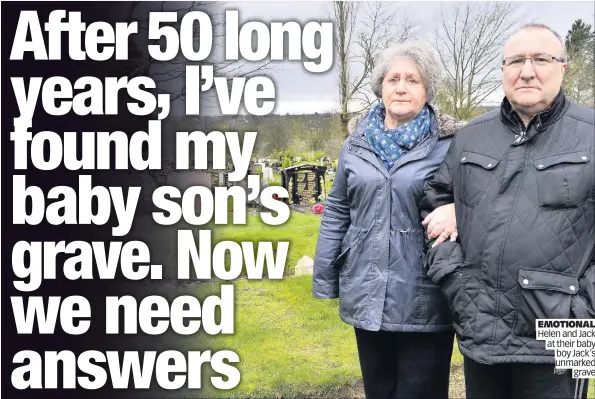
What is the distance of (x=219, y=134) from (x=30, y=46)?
4.54ft

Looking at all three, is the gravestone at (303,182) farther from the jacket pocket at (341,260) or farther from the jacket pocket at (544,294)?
the jacket pocket at (544,294)

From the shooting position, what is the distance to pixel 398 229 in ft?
7.34

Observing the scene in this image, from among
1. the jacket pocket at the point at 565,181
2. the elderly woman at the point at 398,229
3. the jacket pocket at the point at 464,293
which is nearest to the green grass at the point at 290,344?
the elderly woman at the point at 398,229

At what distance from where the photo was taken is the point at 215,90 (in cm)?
445

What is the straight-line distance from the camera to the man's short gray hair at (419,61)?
7.40 feet

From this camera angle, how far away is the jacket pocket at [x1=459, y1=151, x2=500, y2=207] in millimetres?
1928

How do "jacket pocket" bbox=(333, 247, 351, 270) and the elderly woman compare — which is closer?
the elderly woman

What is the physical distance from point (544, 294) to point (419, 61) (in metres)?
0.99

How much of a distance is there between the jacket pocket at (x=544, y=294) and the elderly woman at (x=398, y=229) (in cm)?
43

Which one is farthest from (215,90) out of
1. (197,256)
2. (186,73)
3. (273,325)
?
(273,325)

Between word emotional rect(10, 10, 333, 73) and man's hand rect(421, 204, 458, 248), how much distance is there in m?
2.72

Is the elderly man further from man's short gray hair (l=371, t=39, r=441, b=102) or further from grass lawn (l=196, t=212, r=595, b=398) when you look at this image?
grass lawn (l=196, t=212, r=595, b=398)

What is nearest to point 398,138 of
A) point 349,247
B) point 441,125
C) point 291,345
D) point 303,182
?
point 441,125

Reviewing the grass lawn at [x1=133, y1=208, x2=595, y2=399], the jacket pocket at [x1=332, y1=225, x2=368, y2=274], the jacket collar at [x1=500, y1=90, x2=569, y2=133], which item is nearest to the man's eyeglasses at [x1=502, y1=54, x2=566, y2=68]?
the jacket collar at [x1=500, y1=90, x2=569, y2=133]
